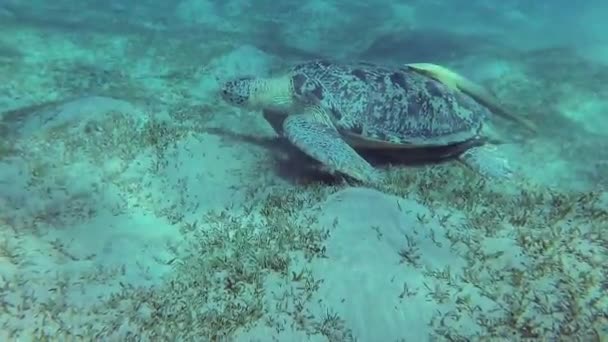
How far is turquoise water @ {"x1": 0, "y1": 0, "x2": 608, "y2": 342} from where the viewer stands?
2.66 m

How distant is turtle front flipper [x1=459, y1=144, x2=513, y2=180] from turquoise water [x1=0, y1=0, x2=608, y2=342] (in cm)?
10

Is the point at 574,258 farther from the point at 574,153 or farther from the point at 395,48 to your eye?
the point at 395,48

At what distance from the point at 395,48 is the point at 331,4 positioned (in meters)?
5.44

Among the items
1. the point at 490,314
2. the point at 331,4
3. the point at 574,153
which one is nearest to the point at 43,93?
the point at 490,314

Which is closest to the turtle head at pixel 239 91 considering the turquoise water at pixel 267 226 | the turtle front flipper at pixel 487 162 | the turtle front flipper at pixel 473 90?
the turquoise water at pixel 267 226

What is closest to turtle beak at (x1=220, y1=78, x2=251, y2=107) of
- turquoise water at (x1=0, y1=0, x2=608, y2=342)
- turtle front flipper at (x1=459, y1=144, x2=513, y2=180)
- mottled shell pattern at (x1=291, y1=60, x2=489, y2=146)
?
turquoise water at (x1=0, y1=0, x2=608, y2=342)

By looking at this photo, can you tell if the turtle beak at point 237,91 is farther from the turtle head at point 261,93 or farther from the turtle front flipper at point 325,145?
the turtle front flipper at point 325,145

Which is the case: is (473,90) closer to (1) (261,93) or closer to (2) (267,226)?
(1) (261,93)

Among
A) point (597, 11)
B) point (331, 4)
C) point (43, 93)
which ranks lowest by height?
point (43, 93)

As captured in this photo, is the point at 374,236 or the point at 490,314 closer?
the point at 490,314

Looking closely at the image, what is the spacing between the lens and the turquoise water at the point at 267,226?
2.66m

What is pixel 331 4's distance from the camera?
15.1 metres

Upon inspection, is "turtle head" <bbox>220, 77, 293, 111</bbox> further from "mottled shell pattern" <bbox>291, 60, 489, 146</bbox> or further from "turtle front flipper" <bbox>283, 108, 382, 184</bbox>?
"turtle front flipper" <bbox>283, 108, 382, 184</bbox>

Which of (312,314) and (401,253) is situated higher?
(401,253)
